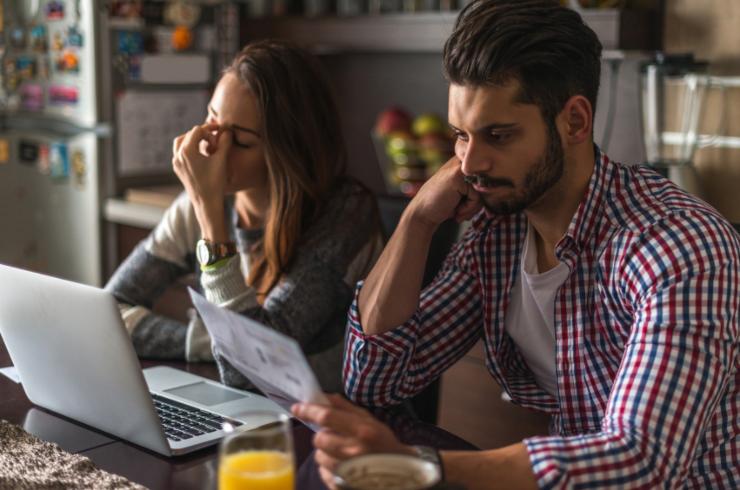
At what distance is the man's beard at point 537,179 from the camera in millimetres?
1298

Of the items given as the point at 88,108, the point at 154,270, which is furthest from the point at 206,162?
the point at 88,108

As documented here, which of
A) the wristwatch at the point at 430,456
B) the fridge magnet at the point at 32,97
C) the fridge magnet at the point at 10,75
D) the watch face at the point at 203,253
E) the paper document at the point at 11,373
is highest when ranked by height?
the fridge magnet at the point at 10,75

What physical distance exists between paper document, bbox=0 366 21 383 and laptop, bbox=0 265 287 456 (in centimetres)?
12

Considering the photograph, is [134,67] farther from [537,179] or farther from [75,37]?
[537,179]

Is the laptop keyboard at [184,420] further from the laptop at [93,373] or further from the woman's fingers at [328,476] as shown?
the woman's fingers at [328,476]

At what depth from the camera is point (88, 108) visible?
3.21m

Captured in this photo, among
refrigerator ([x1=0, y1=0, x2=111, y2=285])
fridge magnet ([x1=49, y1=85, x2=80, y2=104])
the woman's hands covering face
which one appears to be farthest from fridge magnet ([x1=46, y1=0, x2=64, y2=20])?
the woman's hands covering face

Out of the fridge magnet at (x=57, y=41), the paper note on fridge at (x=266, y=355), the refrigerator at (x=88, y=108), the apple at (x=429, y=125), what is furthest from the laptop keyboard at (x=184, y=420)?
the fridge magnet at (x=57, y=41)

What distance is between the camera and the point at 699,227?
3.98 ft

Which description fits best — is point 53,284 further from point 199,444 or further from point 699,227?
point 699,227

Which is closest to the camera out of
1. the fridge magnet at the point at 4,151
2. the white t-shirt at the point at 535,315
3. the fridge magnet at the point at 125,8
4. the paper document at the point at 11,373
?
the white t-shirt at the point at 535,315

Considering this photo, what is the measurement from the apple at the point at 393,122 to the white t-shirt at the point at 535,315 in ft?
5.39

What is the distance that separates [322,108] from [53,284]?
0.72m

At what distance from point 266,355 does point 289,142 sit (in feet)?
2.75
